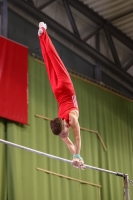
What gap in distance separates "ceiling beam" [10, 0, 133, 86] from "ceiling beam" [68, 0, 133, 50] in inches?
23.1

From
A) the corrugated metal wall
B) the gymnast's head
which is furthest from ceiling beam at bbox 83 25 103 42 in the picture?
the gymnast's head

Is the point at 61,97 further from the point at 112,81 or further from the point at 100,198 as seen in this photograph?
the point at 112,81

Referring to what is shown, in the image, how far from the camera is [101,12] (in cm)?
806

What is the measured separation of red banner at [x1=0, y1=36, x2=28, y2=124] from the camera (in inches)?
232

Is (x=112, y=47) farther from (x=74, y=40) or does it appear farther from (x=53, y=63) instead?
(x=53, y=63)

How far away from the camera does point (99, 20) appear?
27.0ft

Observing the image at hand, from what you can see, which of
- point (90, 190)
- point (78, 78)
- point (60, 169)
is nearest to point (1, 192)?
point (60, 169)

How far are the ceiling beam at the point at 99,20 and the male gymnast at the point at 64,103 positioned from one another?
3.59 m

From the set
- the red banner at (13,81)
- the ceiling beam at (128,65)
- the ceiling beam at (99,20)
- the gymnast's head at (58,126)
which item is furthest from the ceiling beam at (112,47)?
the gymnast's head at (58,126)

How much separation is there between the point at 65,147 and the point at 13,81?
1.57m

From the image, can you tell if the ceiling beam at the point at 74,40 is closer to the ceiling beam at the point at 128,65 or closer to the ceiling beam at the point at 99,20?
the ceiling beam at the point at 128,65

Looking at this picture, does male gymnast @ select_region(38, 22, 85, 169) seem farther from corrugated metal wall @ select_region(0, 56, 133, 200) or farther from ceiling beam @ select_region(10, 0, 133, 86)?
ceiling beam @ select_region(10, 0, 133, 86)

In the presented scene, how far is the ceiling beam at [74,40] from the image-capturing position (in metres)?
7.01

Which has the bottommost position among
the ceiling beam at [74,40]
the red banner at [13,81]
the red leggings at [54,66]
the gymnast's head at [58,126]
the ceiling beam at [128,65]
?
the gymnast's head at [58,126]
